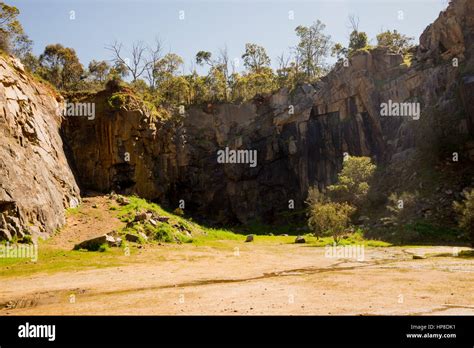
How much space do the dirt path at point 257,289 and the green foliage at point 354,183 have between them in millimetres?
25431

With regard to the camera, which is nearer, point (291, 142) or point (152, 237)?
point (152, 237)

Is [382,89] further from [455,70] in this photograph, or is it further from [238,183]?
[238,183]

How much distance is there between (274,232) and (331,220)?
18336mm

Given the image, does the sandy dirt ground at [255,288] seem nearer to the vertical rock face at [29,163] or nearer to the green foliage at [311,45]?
the vertical rock face at [29,163]

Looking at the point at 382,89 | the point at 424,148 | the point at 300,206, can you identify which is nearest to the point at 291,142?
the point at 300,206

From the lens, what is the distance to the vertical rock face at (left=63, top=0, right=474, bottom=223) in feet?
165

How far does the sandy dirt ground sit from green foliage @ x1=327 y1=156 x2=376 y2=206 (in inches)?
959

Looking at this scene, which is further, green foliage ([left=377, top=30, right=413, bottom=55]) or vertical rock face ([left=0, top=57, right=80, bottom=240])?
green foliage ([left=377, top=30, right=413, bottom=55])

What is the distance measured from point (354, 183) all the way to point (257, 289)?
37880 millimetres

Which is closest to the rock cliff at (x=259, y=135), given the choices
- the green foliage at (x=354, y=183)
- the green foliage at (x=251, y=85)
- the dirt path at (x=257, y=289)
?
the green foliage at (x=354, y=183)

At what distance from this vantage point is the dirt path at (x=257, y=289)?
11.0 metres

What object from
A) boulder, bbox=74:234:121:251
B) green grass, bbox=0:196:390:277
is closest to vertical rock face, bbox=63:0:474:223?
green grass, bbox=0:196:390:277

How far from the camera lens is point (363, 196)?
48.8 m

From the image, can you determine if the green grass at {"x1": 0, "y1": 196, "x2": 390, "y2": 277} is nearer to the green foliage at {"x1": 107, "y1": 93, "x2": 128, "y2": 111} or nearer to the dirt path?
the dirt path
